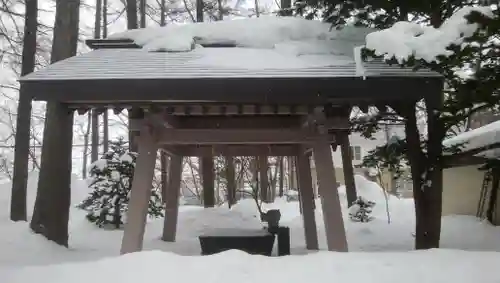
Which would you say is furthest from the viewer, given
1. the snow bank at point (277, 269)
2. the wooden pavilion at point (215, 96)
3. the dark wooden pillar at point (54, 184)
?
the dark wooden pillar at point (54, 184)

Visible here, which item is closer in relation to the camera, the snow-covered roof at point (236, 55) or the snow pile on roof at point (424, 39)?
the snow pile on roof at point (424, 39)

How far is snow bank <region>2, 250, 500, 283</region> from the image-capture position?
13.7 feet

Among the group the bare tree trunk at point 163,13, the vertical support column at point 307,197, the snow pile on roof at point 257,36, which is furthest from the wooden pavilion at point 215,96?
the bare tree trunk at point 163,13

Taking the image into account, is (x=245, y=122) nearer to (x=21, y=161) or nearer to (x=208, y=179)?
(x=21, y=161)

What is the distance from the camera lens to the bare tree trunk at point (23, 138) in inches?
381

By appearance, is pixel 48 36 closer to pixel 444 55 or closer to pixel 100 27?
pixel 100 27

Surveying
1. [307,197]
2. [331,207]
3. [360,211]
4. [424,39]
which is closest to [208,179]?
[360,211]

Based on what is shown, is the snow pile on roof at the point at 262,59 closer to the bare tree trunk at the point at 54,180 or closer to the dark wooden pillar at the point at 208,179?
the bare tree trunk at the point at 54,180

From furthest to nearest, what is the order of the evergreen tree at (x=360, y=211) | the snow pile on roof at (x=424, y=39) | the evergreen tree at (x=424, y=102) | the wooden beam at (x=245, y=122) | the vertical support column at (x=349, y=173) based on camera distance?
the vertical support column at (x=349, y=173) → the evergreen tree at (x=360, y=211) → the wooden beam at (x=245, y=122) → the evergreen tree at (x=424, y=102) → the snow pile on roof at (x=424, y=39)

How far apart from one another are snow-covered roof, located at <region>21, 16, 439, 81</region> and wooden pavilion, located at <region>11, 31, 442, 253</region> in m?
0.02

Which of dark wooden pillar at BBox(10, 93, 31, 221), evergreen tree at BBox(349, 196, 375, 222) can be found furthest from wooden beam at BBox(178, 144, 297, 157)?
evergreen tree at BBox(349, 196, 375, 222)

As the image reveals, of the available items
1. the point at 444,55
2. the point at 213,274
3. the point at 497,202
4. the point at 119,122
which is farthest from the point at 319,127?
the point at 119,122

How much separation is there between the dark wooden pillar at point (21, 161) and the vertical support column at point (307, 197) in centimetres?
530

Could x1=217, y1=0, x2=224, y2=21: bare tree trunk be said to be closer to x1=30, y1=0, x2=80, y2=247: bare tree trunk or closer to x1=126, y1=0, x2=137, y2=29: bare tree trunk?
x1=126, y1=0, x2=137, y2=29: bare tree trunk
